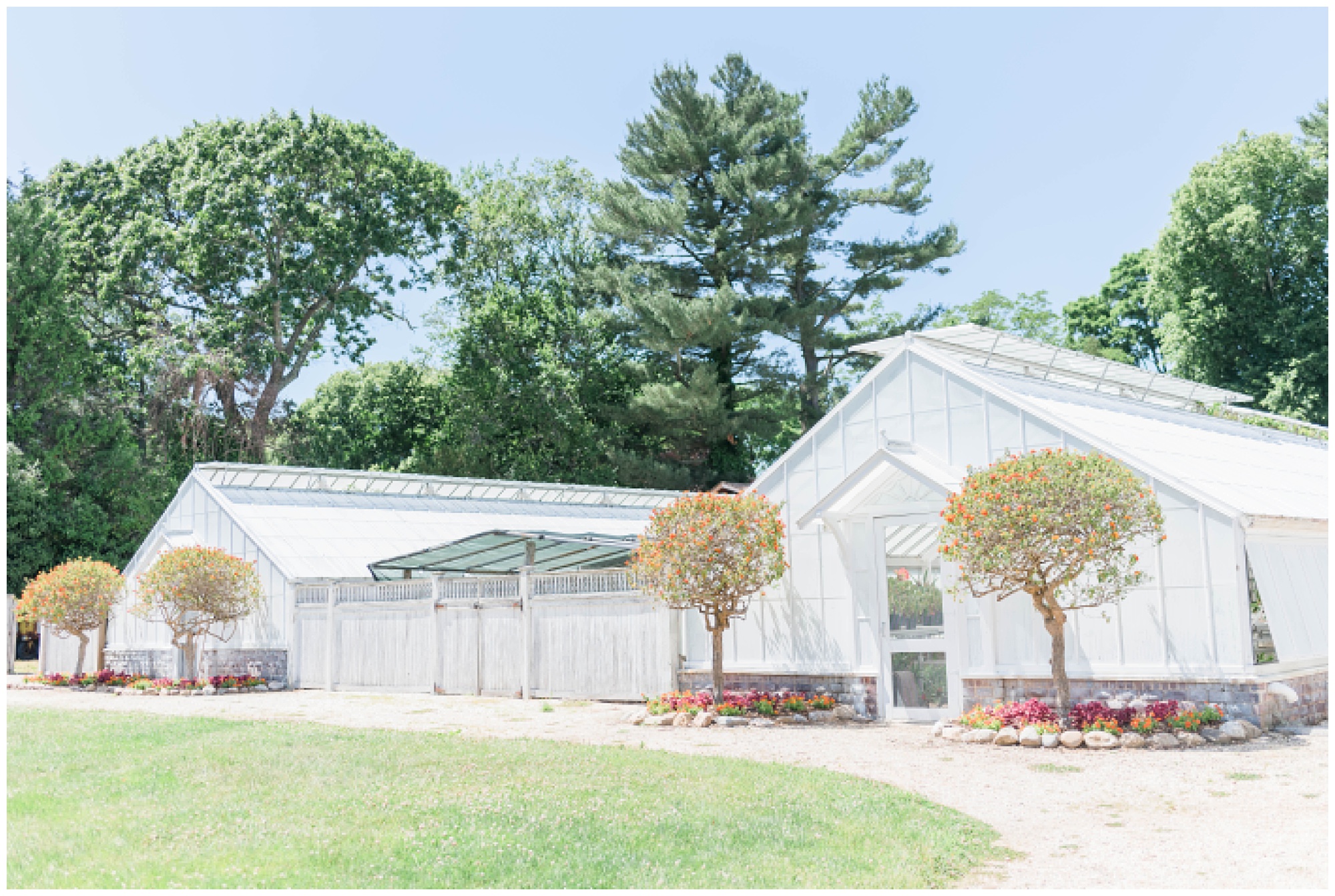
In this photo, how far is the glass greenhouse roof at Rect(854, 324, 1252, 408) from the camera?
17.1 m

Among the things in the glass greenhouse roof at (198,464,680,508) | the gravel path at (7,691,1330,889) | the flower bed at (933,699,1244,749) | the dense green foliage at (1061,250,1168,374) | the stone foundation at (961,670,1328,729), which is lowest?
the gravel path at (7,691,1330,889)

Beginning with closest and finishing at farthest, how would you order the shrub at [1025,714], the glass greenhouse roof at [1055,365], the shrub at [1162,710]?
the shrub at [1162,710]
the shrub at [1025,714]
the glass greenhouse roof at [1055,365]

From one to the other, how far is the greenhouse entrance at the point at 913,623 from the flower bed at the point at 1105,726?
1655mm

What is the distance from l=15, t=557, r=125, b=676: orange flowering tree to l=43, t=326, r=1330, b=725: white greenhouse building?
2648 mm

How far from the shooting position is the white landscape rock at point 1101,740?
39.7 ft

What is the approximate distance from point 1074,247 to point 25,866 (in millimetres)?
40676

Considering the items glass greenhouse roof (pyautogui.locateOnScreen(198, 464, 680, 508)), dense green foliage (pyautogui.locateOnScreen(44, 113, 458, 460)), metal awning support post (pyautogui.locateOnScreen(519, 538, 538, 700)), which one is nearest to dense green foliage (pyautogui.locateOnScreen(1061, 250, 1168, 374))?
glass greenhouse roof (pyautogui.locateOnScreen(198, 464, 680, 508))

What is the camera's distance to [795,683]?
16.0 m

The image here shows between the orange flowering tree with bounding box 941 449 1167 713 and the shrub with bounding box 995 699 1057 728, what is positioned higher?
the orange flowering tree with bounding box 941 449 1167 713

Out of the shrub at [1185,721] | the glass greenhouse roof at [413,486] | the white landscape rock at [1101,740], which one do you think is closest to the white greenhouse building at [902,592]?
the shrub at [1185,721]

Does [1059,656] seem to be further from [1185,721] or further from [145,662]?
[145,662]

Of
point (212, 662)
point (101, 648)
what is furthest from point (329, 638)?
point (101, 648)

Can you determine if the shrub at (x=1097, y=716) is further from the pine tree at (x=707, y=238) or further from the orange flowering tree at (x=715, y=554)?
the pine tree at (x=707, y=238)

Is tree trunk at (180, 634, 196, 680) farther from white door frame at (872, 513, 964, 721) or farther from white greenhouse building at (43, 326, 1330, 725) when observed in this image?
white door frame at (872, 513, 964, 721)
